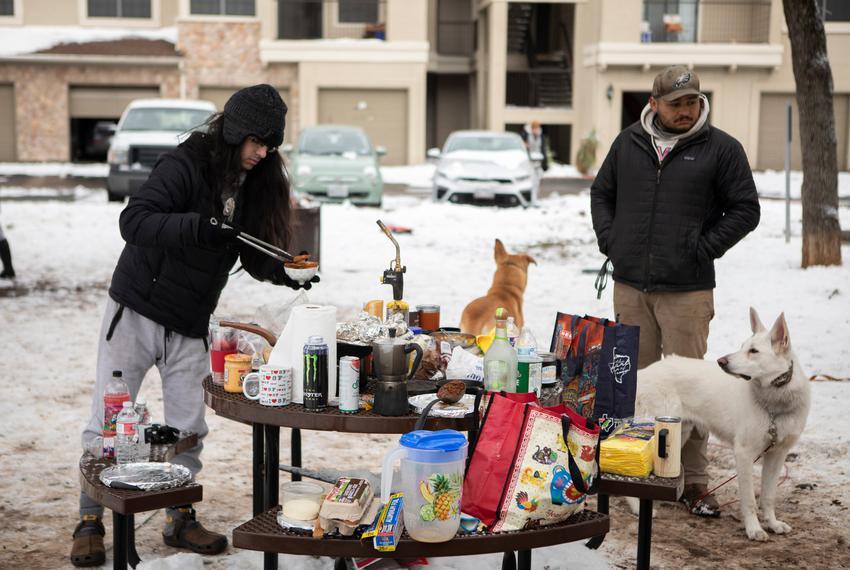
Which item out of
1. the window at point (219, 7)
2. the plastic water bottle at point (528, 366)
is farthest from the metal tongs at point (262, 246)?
the window at point (219, 7)

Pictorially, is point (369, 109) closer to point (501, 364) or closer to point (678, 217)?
point (678, 217)

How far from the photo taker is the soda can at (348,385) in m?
3.55

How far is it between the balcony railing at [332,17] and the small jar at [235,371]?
95.1 ft

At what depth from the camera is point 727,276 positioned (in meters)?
11.4

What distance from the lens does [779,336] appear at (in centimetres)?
459

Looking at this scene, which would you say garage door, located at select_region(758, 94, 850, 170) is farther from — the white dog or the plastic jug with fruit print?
the plastic jug with fruit print

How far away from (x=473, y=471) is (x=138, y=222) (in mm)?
1679

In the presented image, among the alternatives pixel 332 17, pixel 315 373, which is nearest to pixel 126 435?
pixel 315 373

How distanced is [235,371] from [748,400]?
2.52 metres

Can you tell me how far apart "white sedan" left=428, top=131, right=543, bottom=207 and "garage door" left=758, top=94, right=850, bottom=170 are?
47.4ft

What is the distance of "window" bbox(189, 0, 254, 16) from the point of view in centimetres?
3120

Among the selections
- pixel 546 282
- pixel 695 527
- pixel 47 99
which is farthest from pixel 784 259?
pixel 47 99

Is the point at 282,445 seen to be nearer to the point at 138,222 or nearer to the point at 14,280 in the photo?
the point at 138,222

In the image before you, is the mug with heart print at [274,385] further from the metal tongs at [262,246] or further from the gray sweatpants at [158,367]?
the gray sweatpants at [158,367]
